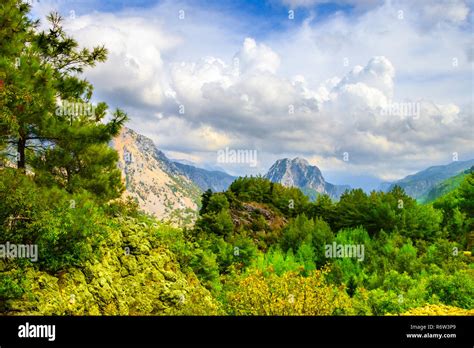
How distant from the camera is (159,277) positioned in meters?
12.1

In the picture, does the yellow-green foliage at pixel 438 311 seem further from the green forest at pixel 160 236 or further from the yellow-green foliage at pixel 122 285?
the yellow-green foliage at pixel 122 285

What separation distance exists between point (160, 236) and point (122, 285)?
3277mm

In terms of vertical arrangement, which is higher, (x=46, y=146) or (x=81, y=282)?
(x=46, y=146)

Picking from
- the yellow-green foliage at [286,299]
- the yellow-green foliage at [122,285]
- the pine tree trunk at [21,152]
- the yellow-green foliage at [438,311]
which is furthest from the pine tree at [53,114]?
the yellow-green foliage at [438,311]

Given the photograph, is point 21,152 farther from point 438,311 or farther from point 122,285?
point 438,311

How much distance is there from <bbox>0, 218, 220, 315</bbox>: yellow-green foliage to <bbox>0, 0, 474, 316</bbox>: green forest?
3 centimetres

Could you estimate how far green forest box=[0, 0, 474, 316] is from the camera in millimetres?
10109

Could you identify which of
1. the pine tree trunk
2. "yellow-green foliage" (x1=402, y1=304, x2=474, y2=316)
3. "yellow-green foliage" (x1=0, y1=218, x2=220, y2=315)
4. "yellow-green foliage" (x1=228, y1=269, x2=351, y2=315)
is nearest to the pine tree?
the pine tree trunk

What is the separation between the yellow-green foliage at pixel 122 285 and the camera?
9336 mm

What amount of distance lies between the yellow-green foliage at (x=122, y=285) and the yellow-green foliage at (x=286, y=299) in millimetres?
897

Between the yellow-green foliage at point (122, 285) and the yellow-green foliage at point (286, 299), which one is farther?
the yellow-green foliage at point (286, 299)
